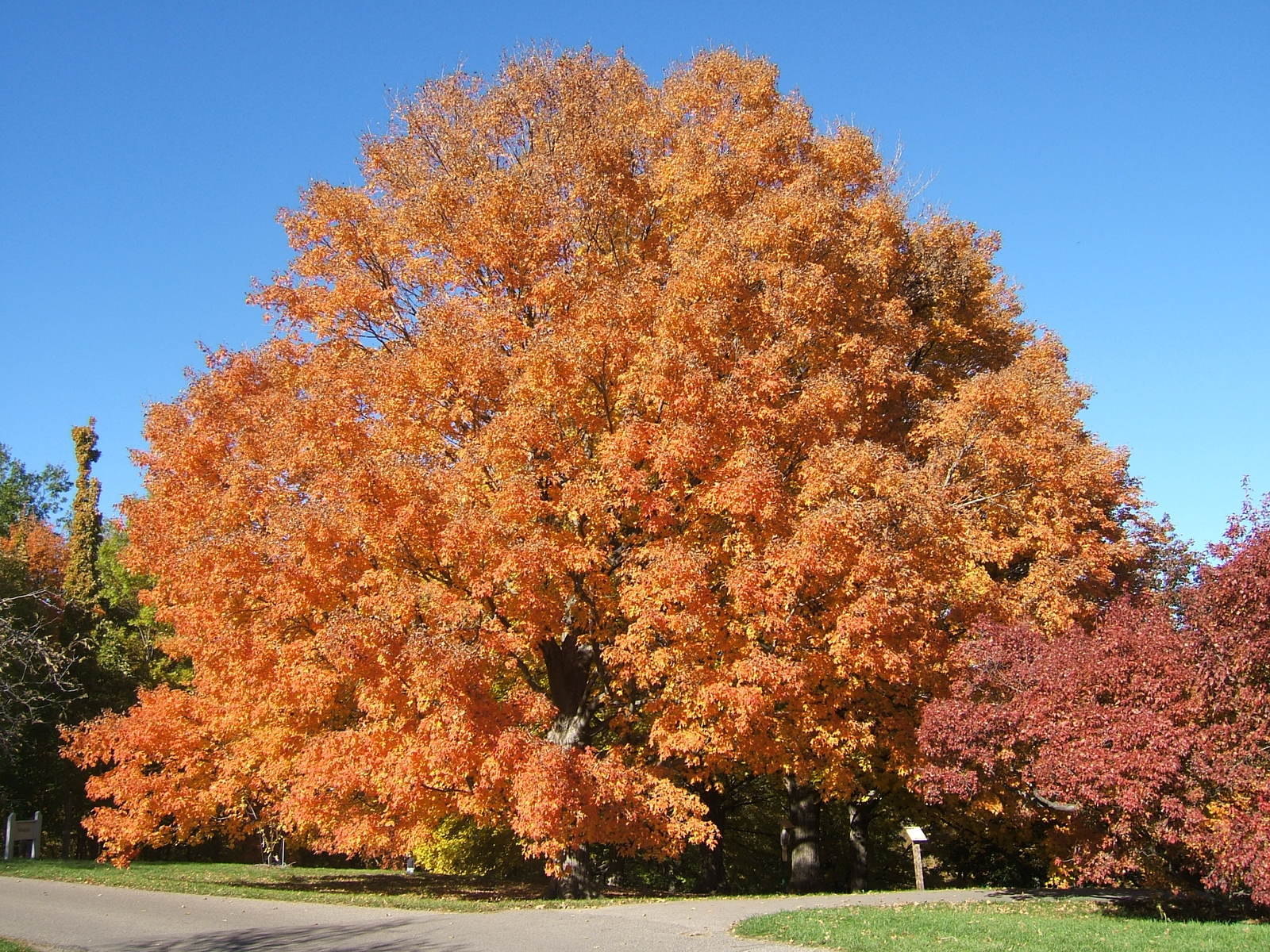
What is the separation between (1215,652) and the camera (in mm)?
10469

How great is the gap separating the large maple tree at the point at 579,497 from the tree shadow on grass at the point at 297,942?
240cm

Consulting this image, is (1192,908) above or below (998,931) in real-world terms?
below

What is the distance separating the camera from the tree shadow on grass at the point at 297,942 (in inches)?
353

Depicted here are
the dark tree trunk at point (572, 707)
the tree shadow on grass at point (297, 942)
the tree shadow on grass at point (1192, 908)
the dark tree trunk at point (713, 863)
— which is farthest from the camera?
the dark tree trunk at point (713, 863)

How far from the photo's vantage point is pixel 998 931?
395 inches

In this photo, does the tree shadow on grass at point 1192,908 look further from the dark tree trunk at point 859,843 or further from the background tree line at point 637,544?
the dark tree trunk at point 859,843

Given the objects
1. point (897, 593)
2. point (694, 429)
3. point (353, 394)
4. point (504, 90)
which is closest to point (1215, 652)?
point (897, 593)

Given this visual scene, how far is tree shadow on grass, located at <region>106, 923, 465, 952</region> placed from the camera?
8.97m

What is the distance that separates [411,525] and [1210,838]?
985 centimetres

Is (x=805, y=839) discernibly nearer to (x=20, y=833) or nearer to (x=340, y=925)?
(x=340, y=925)


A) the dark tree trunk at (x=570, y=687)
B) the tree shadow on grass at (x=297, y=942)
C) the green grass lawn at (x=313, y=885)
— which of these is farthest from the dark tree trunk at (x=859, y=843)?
the tree shadow on grass at (x=297, y=942)

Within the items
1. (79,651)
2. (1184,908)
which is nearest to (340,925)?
(1184,908)

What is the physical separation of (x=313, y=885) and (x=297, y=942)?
29.0 feet

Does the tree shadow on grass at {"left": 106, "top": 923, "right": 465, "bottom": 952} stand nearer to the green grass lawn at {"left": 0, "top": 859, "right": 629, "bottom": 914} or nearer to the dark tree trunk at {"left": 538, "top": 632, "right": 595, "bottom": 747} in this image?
the green grass lawn at {"left": 0, "top": 859, "right": 629, "bottom": 914}
